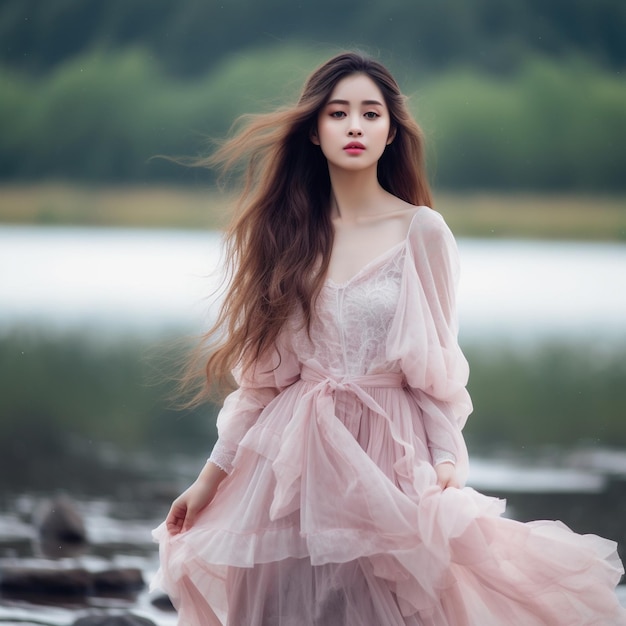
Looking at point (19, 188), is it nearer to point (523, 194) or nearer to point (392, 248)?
point (523, 194)

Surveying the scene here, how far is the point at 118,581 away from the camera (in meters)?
4.11

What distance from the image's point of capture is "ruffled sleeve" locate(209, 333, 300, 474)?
2.35 meters

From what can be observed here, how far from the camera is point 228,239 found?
8.29ft

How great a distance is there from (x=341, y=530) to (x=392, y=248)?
55 cm

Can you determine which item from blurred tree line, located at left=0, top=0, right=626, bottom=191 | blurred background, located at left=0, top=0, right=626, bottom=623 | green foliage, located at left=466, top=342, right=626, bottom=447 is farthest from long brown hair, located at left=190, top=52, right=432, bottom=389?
blurred tree line, located at left=0, top=0, right=626, bottom=191

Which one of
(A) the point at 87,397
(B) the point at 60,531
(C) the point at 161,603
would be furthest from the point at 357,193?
(A) the point at 87,397

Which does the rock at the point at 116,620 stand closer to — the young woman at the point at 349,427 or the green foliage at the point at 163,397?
the young woman at the point at 349,427

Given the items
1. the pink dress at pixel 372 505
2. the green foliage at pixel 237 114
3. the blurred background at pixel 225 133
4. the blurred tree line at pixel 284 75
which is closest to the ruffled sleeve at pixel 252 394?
the pink dress at pixel 372 505

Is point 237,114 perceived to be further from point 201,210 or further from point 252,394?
point 252,394

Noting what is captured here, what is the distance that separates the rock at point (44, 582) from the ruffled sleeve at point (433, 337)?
2148mm

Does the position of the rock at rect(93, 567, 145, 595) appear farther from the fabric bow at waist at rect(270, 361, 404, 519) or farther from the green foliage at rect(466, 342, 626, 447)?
the green foliage at rect(466, 342, 626, 447)

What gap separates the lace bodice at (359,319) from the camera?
2277 millimetres

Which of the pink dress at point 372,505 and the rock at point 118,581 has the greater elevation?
the pink dress at point 372,505

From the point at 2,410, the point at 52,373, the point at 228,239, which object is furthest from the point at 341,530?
the point at 52,373
